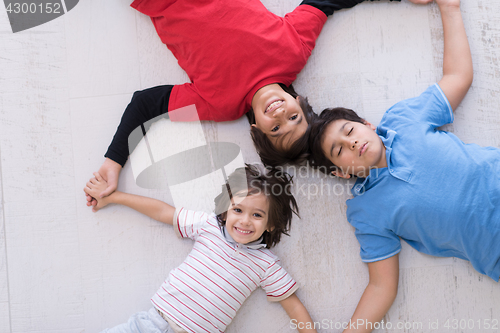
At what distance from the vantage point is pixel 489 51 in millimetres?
991

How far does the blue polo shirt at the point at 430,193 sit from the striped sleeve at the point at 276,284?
0.80 ft

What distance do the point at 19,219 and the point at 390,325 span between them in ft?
3.85

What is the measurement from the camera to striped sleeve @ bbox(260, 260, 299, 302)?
906mm

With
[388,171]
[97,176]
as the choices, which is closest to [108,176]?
[97,176]

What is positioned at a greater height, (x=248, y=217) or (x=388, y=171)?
(x=388, y=171)

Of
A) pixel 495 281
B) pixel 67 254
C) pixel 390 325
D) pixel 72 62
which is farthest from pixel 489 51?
pixel 67 254

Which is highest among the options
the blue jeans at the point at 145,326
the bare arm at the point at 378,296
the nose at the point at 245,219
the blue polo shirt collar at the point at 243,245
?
the nose at the point at 245,219

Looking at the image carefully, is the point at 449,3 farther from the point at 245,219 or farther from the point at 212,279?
the point at 212,279

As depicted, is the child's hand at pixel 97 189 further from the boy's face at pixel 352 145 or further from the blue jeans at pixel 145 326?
the boy's face at pixel 352 145

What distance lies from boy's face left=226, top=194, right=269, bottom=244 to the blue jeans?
31cm

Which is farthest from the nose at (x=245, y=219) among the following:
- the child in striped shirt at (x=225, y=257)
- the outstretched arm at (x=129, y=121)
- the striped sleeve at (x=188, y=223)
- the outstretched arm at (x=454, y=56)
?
the outstretched arm at (x=454, y=56)

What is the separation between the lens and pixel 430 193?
85cm

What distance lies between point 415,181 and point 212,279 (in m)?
0.61

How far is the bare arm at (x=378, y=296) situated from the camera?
91 cm
